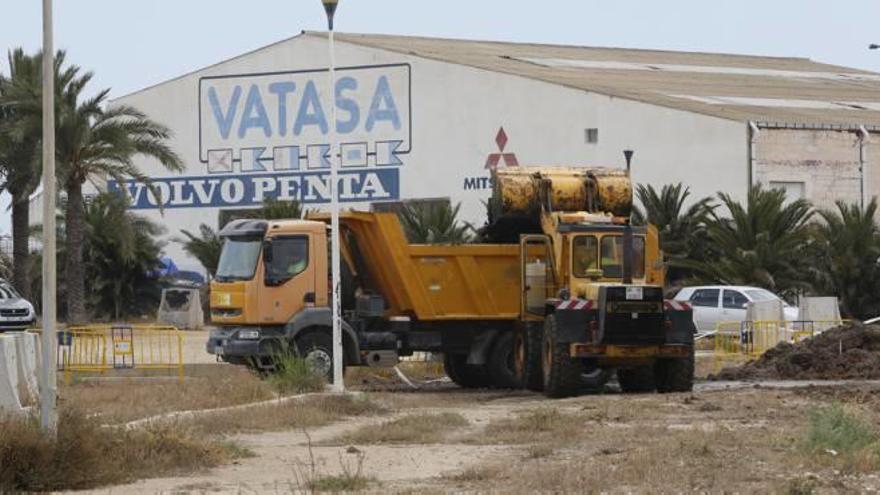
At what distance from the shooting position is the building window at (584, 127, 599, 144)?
227 feet

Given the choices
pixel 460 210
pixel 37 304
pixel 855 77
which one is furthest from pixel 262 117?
pixel 855 77

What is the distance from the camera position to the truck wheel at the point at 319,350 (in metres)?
31.0

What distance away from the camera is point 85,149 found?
178 feet

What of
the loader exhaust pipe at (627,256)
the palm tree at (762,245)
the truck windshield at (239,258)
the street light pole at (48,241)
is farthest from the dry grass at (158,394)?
the palm tree at (762,245)

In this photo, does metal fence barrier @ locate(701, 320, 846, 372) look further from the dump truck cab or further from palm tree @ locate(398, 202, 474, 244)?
palm tree @ locate(398, 202, 474, 244)

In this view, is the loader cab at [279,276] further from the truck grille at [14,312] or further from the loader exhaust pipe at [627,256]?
the truck grille at [14,312]

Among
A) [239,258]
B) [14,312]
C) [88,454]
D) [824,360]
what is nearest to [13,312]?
[14,312]

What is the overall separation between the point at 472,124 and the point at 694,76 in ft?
46.5

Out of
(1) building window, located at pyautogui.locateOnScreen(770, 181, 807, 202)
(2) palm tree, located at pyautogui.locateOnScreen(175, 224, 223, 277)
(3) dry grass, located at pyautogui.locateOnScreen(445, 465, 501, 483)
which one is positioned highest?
(1) building window, located at pyautogui.locateOnScreen(770, 181, 807, 202)

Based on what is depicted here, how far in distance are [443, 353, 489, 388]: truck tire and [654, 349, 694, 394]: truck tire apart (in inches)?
166

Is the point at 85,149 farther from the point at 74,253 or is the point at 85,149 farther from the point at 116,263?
the point at 116,263

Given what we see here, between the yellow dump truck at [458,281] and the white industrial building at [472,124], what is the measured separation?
110 ft

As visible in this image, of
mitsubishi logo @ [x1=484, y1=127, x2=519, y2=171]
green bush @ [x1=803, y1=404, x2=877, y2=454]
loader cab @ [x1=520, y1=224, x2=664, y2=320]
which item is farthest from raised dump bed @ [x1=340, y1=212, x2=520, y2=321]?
mitsubishi logo @ [x1=484, y1=127, x2=519, y2=171]

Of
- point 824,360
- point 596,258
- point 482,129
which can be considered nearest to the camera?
point 596,258
